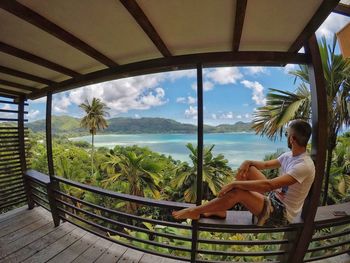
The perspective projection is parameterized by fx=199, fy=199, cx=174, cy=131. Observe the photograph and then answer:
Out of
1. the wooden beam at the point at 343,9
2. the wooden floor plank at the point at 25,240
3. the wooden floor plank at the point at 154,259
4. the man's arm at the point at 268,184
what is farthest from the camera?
the wooden floor plank at the point at 25,240

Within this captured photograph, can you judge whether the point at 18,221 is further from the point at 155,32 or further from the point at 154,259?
the point at 155,32

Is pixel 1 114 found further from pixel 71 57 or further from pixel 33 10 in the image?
pixel 33 10

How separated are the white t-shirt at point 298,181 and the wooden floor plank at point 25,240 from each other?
2978mm

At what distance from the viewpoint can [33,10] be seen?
120 cm

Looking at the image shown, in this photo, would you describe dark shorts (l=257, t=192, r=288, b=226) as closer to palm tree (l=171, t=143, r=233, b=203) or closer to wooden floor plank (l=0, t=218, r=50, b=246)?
wooden floor plank (l=0, t=218, r=50, b=246)

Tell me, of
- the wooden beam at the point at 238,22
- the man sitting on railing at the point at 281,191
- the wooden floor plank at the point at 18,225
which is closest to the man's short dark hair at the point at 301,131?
the man sitting on railing at the point at 281,191

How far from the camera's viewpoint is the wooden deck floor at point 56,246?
218cm

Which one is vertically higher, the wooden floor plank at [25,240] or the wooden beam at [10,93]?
the wooden beam at [10,93]

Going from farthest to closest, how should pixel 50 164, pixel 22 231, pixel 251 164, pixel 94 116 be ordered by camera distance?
pixel 94 116 → pixel 50 164 → pixel 22 231 → pixel 251 164

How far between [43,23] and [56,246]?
246 cm

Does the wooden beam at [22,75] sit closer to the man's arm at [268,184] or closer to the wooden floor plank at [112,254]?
the wooden floor plank at [112,254]

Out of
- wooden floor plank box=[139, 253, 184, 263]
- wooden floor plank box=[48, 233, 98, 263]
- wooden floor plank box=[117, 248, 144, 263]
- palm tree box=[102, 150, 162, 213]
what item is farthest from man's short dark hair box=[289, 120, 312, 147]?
palm tree box=[102, 150, 162, 213]

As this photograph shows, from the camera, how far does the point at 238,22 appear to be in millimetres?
1229

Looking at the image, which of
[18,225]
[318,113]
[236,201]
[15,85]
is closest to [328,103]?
[318,113]
